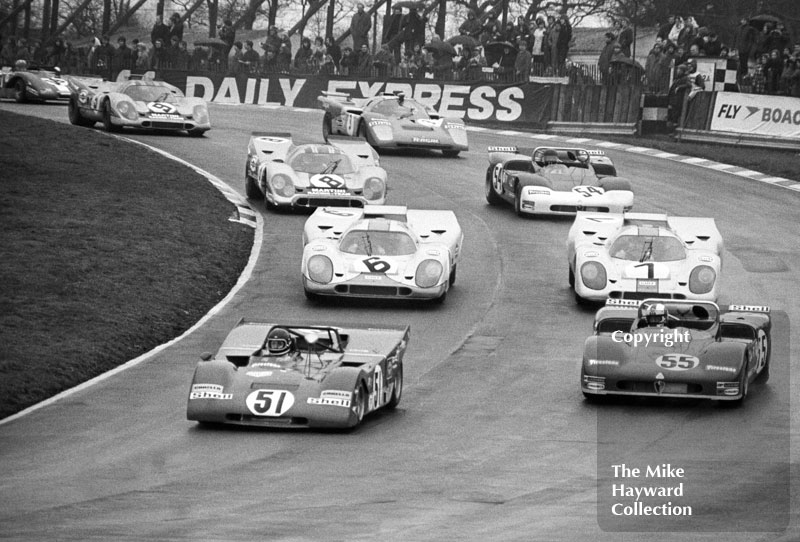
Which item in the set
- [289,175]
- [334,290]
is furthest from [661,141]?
[334,290]

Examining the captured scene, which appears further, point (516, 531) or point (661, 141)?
point (661, 141)

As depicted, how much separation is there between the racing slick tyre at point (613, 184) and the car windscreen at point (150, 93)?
13.0 m

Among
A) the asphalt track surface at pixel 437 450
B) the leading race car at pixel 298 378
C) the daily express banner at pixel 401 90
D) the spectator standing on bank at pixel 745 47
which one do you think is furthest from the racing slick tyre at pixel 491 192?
the leading race car at pixel 298 378

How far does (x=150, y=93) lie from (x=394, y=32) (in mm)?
10326

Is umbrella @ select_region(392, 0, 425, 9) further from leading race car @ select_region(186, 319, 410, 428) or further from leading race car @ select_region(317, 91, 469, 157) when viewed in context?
leading race car @ select_region(186, 319, 410, 428)

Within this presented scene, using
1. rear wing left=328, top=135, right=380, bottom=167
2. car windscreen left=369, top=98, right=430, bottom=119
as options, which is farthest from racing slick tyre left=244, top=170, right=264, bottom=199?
car windscreen left=369, top=98, right=430, bottom=119

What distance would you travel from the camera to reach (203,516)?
37.1 ft

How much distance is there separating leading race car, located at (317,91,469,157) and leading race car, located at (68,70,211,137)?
3.83m

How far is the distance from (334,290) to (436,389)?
4.84m

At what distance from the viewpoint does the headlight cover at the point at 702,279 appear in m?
21.0

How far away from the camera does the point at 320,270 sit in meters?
21.3

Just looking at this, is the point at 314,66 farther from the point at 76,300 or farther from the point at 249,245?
the point at 76,300

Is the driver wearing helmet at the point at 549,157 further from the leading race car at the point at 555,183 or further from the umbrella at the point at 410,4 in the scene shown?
the umbrella at the point at 410,4

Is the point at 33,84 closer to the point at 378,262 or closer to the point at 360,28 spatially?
the point at 360,28
